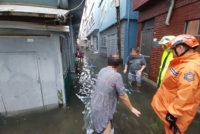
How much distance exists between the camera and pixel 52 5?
3289 mm

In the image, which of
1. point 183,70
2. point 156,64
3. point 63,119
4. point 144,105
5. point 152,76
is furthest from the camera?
point 152,76

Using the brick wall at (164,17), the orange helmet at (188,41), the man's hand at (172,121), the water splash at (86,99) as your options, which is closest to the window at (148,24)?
the brick wall at (164,17)

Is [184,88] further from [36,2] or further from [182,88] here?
[36,2]

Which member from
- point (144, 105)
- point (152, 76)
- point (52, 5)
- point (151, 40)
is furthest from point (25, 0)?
point (152, 76)

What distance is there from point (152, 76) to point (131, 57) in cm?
174

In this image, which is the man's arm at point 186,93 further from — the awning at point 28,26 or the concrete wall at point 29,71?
the concrete wall at point 29,71

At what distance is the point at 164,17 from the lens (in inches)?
176

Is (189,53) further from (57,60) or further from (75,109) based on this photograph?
(75,109)

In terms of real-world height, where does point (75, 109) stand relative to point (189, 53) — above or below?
below

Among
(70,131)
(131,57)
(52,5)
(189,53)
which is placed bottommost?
(70,131)

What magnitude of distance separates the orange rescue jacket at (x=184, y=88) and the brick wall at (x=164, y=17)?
2.62 metres

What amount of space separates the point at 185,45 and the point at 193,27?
2.77 metres

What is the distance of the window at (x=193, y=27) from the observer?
3277 millimetres

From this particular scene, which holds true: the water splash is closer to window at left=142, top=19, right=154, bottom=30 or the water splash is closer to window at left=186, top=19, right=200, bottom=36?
window at left=186, top=19, right=200, bottom=36
